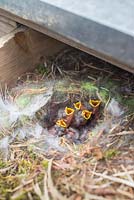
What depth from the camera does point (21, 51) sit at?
5.91ft

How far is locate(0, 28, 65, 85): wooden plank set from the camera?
68.3 inches

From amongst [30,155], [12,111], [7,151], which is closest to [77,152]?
[30,155]

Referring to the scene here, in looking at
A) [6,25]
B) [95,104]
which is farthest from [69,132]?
[6,25]

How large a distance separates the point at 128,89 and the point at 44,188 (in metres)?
0.59

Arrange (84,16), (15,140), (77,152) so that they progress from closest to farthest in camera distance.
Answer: (84,16) < (77,152) < (15,140)

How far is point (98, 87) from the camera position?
5.60 feet

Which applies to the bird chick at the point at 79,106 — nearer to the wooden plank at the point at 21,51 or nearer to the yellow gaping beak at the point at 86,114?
the yellow gaping beak at the point at 86,114

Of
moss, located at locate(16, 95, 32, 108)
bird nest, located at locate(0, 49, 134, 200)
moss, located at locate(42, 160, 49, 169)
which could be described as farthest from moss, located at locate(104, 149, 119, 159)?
moss, located at locate(16, 95, 32, 108)

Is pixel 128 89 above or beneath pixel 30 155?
above

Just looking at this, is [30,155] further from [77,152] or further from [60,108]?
[60,108]

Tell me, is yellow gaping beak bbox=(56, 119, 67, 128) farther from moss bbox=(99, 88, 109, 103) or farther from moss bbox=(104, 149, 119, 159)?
moss bbox=(104, 149, 119, 159)

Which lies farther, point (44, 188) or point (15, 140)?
point (15, 140)

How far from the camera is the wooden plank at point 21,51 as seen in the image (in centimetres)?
173

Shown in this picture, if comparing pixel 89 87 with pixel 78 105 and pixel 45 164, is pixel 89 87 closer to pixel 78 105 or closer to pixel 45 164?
pixel 78 105
